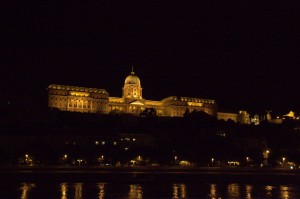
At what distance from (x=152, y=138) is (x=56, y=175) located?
147 feet

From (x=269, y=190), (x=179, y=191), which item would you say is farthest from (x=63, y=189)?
(x=269, y=190)

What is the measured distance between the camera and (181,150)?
76.8 metres

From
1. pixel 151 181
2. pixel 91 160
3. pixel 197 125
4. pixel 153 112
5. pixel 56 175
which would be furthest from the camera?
pixel 153 112

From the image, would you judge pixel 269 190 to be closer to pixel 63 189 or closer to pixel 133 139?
pixel 63 189

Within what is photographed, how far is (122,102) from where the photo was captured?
135 meters

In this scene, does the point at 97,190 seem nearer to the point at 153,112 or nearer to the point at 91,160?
the point at 91,160

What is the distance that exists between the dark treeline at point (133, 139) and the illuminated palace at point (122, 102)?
1198 centimetres

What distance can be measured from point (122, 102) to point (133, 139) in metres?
44.3

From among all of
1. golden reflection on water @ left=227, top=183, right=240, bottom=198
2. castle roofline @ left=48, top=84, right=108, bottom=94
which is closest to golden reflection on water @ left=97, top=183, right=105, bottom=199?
golden reflection on water @ left=227, top=183, right=240, bottom=198

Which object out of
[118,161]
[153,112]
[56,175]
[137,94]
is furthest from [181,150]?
[137,94]

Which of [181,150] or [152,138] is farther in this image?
[152,138]

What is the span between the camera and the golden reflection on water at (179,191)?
33.4 meters

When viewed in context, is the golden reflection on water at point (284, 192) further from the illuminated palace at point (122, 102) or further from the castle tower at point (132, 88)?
the castle tower at point (132, 88)

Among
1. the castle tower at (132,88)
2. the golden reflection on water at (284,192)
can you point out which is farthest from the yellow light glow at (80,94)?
the golden reflection on water at (284,192)
